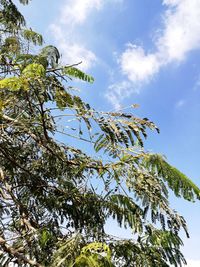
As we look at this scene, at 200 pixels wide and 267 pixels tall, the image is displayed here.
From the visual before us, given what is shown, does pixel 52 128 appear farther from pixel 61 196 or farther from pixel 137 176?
pixel 137 176

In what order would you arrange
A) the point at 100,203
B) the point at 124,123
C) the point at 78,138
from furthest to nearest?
the point at 100,203 → the point at 78,138 → the point at 124,123

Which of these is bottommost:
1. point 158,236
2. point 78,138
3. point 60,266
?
point 60,266

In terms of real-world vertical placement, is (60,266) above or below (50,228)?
below

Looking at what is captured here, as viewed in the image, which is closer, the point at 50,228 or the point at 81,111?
the point at 81,111

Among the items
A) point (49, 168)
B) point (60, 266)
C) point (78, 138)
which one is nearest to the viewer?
point (60, 266)

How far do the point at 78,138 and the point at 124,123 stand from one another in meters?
0.68

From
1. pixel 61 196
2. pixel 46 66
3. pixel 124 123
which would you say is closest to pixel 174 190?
pixel 124 123

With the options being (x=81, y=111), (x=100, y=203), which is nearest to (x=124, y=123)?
(x=81, y=111)

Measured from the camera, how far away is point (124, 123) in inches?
182

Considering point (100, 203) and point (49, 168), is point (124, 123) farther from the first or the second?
point (49, 168)

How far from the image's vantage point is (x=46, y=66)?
5160 millimetres

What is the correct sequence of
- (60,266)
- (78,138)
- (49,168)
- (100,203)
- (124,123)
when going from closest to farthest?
(60,266)
(124,123)
(78,138)
(100,203)
(49,168)

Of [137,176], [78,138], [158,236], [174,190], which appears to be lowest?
[158,236]

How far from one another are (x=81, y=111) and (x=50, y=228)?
1.77 meters
